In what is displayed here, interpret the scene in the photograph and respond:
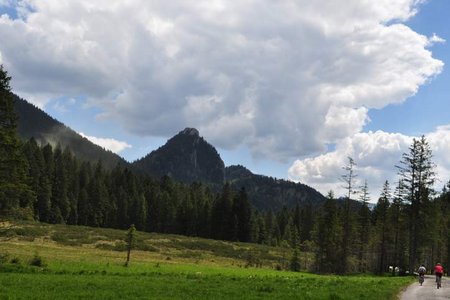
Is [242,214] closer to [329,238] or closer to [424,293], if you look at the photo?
[329,238]

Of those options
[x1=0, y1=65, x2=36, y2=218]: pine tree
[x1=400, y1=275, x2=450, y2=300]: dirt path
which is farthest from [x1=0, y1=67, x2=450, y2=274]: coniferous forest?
[x1=400, y1=275, x2=450, y2=300]: dirt path

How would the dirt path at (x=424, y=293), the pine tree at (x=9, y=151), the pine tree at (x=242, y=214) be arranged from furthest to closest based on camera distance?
the pine tree at (x=242, y=214)
the pine tree at (x=9, y=151)
the dirt path at (x=424, y=293)

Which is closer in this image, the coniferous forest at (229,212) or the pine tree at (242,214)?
the coniferous forest at (229,212)

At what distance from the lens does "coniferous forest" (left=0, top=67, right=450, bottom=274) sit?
1553 inches

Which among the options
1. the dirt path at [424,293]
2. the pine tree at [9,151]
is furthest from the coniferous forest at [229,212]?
the dirt path at [424,293]

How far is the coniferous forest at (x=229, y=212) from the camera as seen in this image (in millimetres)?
39444

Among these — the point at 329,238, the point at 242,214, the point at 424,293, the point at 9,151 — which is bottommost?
the point at 424,293

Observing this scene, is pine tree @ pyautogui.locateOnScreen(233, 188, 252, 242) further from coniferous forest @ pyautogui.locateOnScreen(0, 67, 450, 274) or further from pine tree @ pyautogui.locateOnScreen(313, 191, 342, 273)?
pine tree @ pyautogui.locateOnScreen(313, 191, 342, 273)

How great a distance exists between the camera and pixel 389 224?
7725 centimetres

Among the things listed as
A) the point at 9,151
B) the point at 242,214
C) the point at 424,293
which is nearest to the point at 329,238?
the point at 424,293

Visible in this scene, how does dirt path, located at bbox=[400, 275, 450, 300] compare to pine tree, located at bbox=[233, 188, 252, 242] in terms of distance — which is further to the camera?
pine tree, located at bbox=[233, 188, 252, 242]

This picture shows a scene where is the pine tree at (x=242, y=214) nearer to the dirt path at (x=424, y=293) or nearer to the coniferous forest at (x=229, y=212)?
the coniferous forest at (x=229, y=212)

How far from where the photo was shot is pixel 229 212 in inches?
5354

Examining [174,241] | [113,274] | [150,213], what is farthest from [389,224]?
[150,213]
